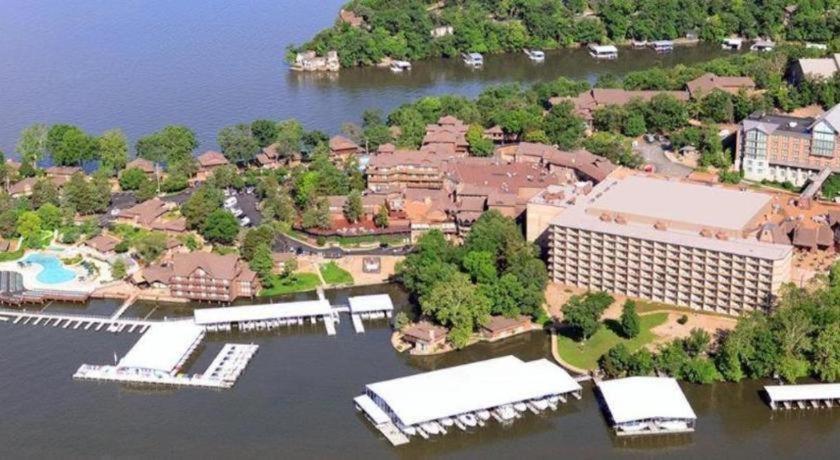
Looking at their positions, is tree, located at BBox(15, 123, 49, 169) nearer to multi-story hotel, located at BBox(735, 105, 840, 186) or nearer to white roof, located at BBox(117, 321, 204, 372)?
white roof, located at BBox(117, 321, 204, 372)

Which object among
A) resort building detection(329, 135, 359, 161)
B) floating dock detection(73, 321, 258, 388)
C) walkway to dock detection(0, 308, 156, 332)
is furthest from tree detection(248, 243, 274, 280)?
resort building detection(329, 135, 359, 161)

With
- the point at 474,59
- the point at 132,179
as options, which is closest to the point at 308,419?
the point at 132,179

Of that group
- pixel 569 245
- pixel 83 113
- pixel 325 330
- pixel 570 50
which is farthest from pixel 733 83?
pixel 83 113

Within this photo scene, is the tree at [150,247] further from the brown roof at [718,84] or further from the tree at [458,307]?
the brown roof at [718,84]

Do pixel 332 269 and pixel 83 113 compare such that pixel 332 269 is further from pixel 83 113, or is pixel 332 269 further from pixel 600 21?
pixel 600 21

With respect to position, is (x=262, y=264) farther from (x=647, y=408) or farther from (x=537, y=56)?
(x=537, y=56)

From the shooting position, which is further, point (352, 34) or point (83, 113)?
point (352, 34)

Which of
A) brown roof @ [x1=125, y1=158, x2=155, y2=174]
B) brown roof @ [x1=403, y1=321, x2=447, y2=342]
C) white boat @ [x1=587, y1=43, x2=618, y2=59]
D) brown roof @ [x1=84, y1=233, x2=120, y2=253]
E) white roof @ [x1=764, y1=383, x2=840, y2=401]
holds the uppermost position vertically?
white boat @ [x1=587, y1=43, x2=618, y2=59]
